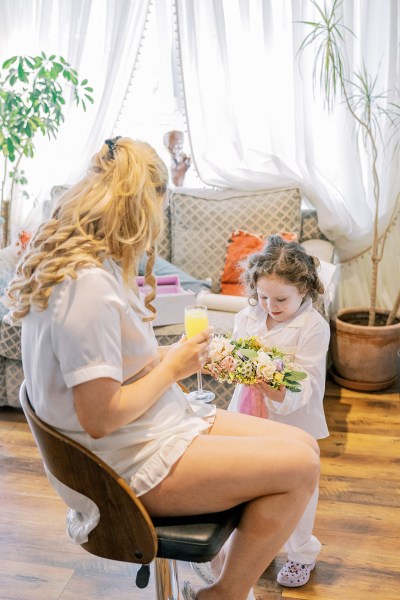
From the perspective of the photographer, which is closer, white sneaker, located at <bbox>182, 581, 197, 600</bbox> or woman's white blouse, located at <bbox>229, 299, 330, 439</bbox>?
white sneaker, located at <bbox>182, 581, 197, 600</bbox>

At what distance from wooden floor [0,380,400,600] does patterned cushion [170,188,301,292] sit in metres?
1.00

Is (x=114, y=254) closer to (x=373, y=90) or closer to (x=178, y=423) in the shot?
(x=178, y=423)

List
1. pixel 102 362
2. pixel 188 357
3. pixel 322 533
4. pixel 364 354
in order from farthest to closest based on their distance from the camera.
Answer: pixel 364 354, pixel 322 533, pixel 188 357, pixel 102 362

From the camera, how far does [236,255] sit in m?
3.29

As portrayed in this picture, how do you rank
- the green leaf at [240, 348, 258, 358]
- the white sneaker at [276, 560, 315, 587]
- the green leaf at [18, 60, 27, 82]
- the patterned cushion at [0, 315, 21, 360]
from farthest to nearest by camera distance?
1. the green leaf at [18, 60, 27, 82]
2. the patterned cushion at [0, 315, 21, 360]
3. the white sneaker at [276, 560, 315, 587]
4. the green leaf at [240, 348, 258, 358]

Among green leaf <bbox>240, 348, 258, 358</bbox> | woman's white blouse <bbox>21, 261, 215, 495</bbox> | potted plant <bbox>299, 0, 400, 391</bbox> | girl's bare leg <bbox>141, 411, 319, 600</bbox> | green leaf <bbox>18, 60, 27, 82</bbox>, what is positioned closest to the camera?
woman's white blouse <bbox>21, 261, 215, 495</bbox>

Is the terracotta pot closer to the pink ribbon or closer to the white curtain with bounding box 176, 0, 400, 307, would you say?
the white curtain with bounding box 176, 0, 400, 307

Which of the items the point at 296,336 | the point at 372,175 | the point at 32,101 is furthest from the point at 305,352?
the point at 32,101

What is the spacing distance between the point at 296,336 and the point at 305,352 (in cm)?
6

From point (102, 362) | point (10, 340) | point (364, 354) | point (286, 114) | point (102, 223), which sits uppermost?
point (286, 114)

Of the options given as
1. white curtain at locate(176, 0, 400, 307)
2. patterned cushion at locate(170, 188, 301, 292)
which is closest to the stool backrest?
patterned cushion at locate(170, 188, 301, 292)

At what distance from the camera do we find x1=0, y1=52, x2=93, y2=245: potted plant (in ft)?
11.5

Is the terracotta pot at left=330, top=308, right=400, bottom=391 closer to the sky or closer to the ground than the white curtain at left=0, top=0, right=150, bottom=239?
closer to the ground

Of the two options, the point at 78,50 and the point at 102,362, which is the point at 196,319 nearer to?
the point at 102,362
